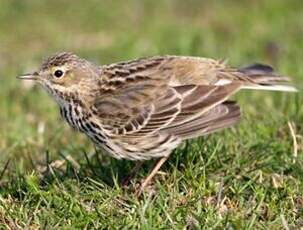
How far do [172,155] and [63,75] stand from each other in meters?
1.13

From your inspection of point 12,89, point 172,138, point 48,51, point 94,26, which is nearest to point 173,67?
point 172,138

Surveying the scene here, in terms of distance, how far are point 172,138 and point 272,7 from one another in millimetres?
8085

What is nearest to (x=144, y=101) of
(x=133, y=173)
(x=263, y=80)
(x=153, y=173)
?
(x=153, y=173)

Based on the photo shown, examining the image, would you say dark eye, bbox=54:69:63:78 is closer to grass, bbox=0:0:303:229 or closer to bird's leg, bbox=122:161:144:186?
grass, bbox=0:0:303:229

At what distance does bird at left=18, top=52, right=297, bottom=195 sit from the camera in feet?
24.1

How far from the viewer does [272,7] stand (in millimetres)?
15055

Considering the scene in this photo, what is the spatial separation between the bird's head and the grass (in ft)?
2.27

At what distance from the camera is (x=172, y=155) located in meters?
7.88

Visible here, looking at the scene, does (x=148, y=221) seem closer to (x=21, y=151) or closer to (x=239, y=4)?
(x=21, y=151)

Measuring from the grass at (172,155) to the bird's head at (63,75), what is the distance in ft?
2.27

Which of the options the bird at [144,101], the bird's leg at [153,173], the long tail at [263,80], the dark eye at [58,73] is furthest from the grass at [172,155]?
the dark eye at [58,73]

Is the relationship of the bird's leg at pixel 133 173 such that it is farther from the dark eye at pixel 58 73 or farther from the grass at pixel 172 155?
the dark eye at pixel 58 73

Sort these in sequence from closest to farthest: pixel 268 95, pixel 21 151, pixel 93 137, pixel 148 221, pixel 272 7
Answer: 1. pixel 148 221
2. pixel 93 137
3. pixel 21 151
4. pixel 268 95
5. pixel 272 7

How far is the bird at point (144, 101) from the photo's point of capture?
290 inches
